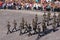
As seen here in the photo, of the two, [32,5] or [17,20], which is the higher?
[32,5]

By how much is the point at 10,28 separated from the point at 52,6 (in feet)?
23.1

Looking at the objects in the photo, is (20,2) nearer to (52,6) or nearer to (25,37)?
(52,6)

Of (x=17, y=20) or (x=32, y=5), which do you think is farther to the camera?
(x=32, y=5)

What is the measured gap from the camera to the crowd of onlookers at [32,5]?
35031 millimetres

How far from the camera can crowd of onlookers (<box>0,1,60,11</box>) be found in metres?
35.0

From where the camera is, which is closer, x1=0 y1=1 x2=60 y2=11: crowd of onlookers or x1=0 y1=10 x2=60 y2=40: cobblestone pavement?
x1=0 y1=10 x2=60 y2=40: cobblestone pavement

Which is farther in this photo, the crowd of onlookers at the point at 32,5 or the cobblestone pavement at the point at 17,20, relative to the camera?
the crowd of onlookers at the point at 32,5

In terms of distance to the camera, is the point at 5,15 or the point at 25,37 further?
the point at 5,15

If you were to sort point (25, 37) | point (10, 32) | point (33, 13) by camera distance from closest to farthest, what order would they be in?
1. point (25, 37)
2. point (10, 32)
3. point (33, 13)

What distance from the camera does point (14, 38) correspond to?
88.6 ft

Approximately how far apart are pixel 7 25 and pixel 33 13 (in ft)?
17.3

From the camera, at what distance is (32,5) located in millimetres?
36469

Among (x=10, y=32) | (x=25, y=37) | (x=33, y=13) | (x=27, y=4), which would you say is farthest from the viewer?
(x=27, y=4)

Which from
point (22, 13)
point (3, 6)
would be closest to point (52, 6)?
point (22, 13)
